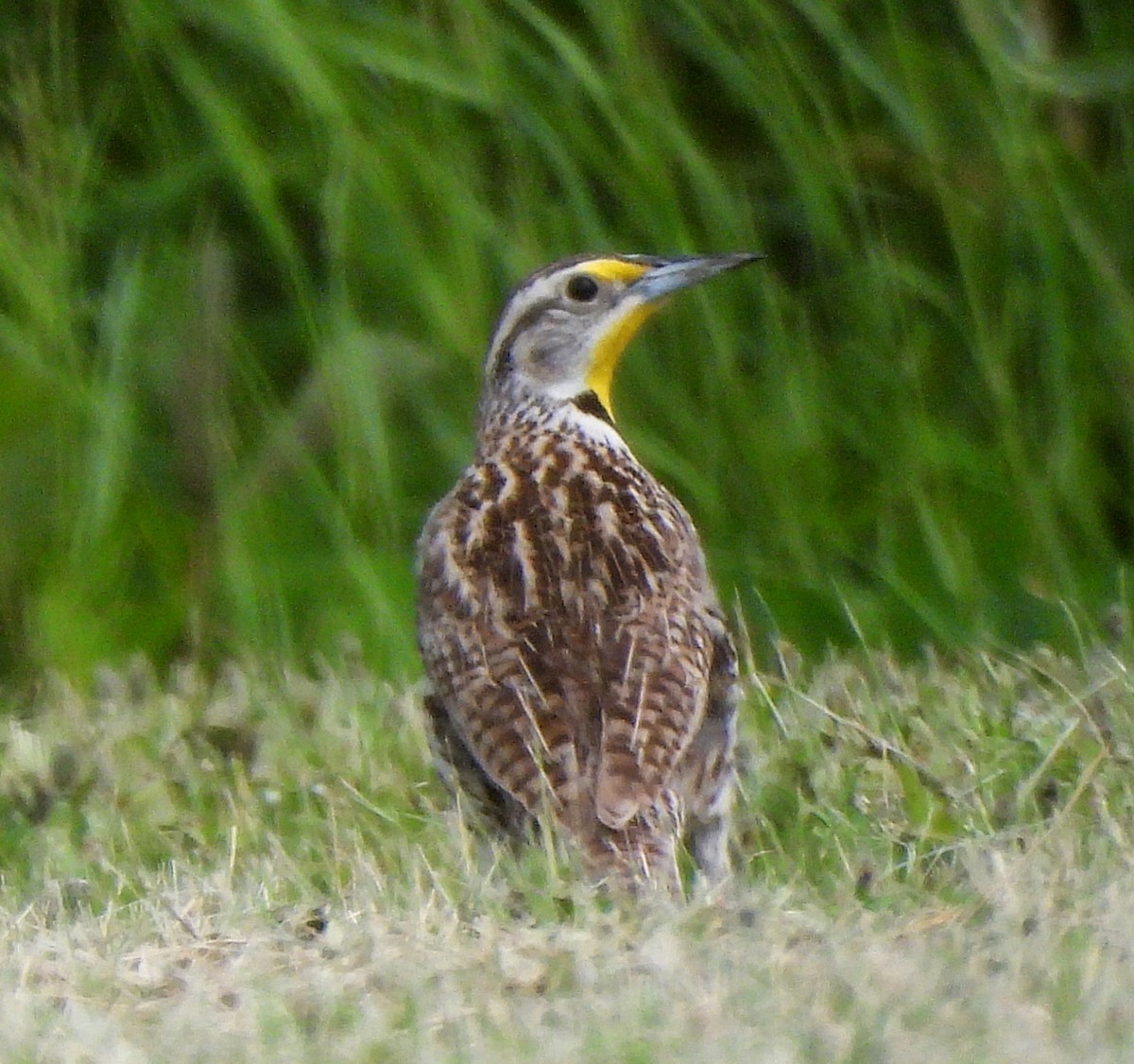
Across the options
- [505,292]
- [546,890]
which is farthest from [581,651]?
[505,292]

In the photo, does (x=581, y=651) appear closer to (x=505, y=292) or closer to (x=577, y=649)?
(x=577, y=649)

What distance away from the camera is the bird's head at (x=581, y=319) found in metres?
5.67

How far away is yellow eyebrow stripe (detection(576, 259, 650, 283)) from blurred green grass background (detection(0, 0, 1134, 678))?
1.05 meters

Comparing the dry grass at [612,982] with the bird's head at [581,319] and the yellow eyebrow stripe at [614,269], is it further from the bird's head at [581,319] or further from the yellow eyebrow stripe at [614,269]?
the yellow eyebrow stripe at [614,269]

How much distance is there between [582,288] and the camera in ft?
18.8

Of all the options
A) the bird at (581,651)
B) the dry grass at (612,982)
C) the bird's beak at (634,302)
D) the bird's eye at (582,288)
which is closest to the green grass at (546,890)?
the dry grass at (612,982)

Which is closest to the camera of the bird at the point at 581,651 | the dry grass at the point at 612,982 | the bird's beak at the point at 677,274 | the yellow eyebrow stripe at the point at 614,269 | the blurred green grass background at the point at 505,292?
the dry grass at the point at 612,982

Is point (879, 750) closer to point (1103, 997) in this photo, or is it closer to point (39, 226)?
point (1103, 997)

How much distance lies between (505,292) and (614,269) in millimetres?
1194

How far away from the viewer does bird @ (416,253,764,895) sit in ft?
14.7

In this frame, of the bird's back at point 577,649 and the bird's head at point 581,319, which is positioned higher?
the bird's head at point 581,319

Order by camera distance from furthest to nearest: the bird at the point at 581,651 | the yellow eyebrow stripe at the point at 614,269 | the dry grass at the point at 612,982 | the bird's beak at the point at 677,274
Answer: the yellow eyebrow stripe at the point at 614,269
the bird's beak at the point at 677,274
the bird at the point at 581,651
the dry grass at the point at 612,982

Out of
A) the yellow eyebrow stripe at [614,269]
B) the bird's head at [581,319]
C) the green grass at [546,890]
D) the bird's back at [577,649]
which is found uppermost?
the yellow eyebrow stripe at [614,269]

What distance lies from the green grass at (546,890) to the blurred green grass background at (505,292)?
0.50 m
